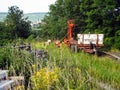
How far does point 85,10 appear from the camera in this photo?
33781mm

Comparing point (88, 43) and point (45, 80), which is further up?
point (45, 80)

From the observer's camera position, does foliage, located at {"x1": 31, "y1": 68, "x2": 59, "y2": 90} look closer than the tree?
Yes

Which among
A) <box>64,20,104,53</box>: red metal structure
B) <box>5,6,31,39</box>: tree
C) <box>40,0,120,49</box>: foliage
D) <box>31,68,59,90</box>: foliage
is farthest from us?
<box>5,6,31,39</box>: tree

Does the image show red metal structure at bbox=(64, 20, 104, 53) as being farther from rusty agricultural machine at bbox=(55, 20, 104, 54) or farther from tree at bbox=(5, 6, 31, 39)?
tree at bbox=(5, 6, 31, 39)

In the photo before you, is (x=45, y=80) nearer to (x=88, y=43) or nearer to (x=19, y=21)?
(x=88, y=43)

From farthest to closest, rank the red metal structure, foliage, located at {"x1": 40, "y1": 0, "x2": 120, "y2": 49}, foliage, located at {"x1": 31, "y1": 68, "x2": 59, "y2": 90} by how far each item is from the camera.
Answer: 1. foliage, located at {"x1": 40, "y1": 0, "x2": 120, "y2": 49}
2. the red metal structure
3. foliage, located at {"x1": 31, "y1": 68, "x2": 59, "y2": 90}

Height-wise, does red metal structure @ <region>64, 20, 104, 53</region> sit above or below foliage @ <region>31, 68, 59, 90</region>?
below

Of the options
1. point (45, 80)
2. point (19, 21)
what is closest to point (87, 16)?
point (19, 21)

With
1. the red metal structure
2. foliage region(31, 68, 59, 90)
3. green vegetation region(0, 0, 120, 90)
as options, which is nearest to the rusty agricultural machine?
the red metal structure

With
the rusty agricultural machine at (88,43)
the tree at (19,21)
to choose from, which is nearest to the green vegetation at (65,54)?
the tree at (19,21)

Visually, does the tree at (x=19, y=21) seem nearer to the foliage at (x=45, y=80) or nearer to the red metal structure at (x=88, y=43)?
the red metal structure at (x=88, y=43)

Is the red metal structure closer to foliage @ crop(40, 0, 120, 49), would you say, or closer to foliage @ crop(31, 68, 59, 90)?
foliage @ crop(40, 0, 120, 49)

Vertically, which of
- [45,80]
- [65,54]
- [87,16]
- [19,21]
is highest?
[45,80]

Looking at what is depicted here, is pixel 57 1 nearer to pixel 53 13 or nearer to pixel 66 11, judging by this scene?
pixel 53 13
